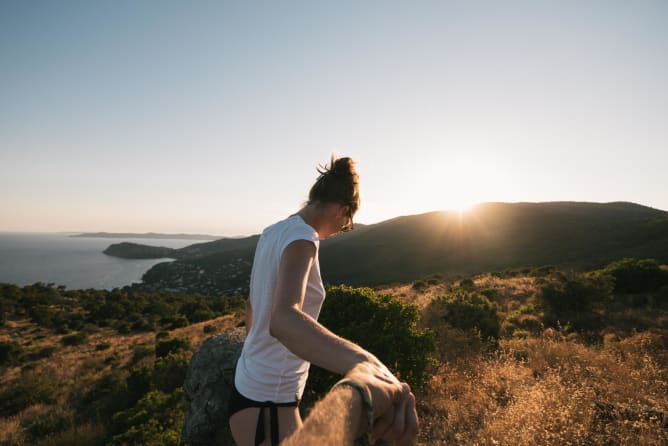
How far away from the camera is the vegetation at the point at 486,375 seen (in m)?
4.89

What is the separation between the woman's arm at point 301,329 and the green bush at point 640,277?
21687 millimetres

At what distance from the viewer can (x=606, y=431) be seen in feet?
14.8

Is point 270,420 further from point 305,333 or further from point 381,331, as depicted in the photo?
point 381,331

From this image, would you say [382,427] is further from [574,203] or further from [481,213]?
[574,203]

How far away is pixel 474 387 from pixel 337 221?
21.0ft

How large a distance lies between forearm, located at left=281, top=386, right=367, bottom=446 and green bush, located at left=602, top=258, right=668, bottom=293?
2189 centimetres

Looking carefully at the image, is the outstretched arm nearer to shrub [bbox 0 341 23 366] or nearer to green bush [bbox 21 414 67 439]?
green bush [bbox 21 414 67 439]

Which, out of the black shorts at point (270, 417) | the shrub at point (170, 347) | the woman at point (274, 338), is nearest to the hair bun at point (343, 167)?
the woman at point (274, 338)

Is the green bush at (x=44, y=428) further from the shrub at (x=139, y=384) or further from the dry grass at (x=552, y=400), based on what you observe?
the dry grass at (x=552, y=400)

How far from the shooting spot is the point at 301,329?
46.6 inches

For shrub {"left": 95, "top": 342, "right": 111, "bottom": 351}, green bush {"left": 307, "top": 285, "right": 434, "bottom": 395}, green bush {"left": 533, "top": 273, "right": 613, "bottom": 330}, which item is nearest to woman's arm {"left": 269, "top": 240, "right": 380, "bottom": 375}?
green bush {"left": 307, "top": 285, "right": 434, "bottom": 395}

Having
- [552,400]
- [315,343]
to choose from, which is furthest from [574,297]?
[315,343]

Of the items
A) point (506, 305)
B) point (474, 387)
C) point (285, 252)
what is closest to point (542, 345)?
point (474, 387)

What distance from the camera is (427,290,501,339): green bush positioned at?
10688mm
